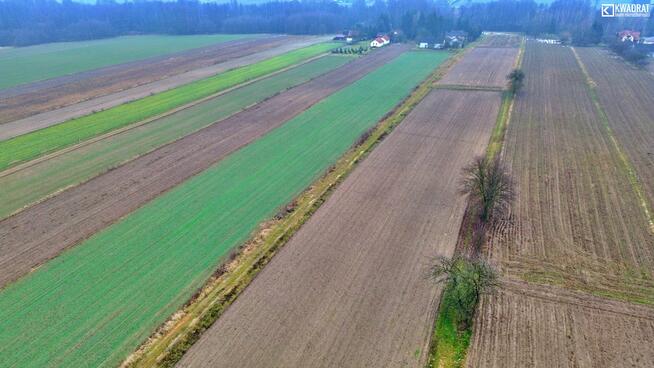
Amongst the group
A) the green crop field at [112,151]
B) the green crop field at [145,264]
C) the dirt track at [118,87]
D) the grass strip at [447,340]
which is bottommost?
the grass strip at [447,340]

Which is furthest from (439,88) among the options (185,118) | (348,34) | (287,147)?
(348,34)

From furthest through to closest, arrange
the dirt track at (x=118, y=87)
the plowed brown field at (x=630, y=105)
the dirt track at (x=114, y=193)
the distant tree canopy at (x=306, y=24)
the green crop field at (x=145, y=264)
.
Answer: the distant tree canopy at (x=306, y=24)
the dirt track at (x=118, y=87)
the plowed brown field at (x=630, y=105)
the dirt track at (x=114, y=193)
the green crop field at (x=145, y=264)

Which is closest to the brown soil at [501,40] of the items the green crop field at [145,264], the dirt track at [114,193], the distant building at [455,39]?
the distant building at [455,39]

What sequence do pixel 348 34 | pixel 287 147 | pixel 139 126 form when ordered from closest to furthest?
pixel 287 147, pixel 139 126, pixel 348 34

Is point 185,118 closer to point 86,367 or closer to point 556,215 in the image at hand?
point 86,367

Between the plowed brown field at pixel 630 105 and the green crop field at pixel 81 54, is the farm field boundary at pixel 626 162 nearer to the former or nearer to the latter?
the plowed brown field at pixel 630 105

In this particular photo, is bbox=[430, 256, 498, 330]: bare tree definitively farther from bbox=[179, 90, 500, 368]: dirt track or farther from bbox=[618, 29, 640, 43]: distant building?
bbox=[618, 29, 640, 43]: distant building

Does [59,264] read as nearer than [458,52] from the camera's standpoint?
Yes
